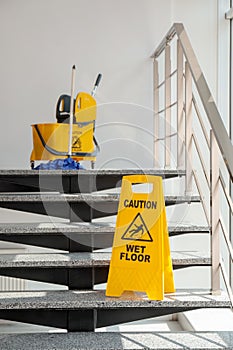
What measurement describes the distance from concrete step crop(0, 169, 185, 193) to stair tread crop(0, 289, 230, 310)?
0.88 metres

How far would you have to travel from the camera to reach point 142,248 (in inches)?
108

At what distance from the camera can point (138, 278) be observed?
2717 millimetres

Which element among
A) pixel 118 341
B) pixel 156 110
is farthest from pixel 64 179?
pixel 156 110

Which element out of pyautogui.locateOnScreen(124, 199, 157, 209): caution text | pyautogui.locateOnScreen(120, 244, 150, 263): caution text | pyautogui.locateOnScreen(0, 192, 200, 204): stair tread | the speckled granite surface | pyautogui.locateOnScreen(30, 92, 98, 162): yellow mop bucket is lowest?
pyautogui.locateOnScreen(120, 244, 150, 263): caution text

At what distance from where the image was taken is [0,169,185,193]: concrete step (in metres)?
3.47

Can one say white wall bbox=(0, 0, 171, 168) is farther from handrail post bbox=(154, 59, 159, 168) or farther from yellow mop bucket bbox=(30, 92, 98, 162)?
yellow mop bucket bbox=(30, 92, 98, 162)

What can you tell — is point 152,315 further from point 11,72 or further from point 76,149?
point 11,72

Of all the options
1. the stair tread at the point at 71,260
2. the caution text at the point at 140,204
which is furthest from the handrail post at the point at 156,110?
the caution text at the point at 140,204

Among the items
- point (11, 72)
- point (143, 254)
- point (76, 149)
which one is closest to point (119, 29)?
point (11, 72)

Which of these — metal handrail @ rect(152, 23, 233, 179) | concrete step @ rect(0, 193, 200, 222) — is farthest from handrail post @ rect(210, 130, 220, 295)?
concrete step @ rect(0, 193, 200, 222)

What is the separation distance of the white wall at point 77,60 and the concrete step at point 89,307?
2.48 m

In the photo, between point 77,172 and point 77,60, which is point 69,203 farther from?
point 77,60

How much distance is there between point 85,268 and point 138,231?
1.08 ft

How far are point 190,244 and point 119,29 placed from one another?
1838 millimetres
